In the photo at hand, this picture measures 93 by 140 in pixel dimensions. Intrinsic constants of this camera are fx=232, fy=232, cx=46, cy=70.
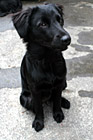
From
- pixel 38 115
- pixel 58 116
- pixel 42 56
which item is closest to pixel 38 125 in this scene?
pixel 38 115

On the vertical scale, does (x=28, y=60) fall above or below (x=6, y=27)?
above

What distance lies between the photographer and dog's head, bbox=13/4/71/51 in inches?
74.6

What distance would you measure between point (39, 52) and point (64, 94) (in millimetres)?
946

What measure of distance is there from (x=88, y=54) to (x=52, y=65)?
1599 mm

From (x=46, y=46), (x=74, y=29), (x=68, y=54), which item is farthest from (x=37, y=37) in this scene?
(x=74, y=29)

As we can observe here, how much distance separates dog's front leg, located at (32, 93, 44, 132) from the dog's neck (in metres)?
0.42

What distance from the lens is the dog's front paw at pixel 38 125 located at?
8.09ft

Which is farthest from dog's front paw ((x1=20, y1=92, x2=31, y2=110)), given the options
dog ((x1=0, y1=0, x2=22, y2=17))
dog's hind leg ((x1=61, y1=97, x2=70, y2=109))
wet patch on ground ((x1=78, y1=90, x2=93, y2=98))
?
dog ((x1=0, y1=0, x2=22, y2=17))

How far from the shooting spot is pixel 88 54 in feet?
12.3

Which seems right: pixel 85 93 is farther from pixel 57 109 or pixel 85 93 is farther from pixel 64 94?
pixel 57 109

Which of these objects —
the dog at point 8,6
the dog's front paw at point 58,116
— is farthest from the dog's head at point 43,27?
the dog at point 8,6

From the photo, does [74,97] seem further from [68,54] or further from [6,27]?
[6,27]

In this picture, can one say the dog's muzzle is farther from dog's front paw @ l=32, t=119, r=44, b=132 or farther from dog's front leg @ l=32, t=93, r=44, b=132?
dog's front paw @ l=32, t=119, r=44, b=132

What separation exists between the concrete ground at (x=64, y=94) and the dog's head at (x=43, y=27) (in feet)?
3.15
